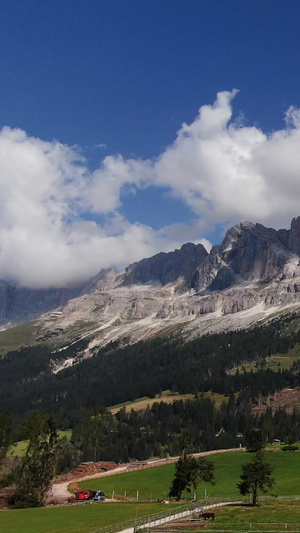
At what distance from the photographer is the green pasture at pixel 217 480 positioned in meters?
91.3

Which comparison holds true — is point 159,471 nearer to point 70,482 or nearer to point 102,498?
point 70,482

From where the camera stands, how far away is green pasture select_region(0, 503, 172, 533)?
5631cm

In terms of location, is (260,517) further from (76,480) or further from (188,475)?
(76,480)

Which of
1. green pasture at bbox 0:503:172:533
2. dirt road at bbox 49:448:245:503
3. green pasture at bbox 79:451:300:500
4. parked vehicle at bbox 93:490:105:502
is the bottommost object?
dirt road at bbox 49:448:245:503

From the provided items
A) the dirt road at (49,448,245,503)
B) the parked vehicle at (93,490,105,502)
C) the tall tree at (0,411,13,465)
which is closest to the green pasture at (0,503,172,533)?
the parked vehicle at (93,490,105,502)

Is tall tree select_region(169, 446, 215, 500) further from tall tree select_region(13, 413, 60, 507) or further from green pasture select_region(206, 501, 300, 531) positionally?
tall tree select_region(13, 413, 60, 507)

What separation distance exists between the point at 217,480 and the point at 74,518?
47.1m

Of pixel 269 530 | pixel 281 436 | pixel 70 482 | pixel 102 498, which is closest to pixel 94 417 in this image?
pixel 70 482

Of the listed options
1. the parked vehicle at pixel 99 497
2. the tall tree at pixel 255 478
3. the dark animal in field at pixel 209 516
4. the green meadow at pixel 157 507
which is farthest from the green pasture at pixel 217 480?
the dark animal in field at pixel 209 516

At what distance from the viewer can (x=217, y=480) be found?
10381cm

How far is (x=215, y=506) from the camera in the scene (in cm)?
7081

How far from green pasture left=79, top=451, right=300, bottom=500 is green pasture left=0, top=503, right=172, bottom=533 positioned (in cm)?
1793

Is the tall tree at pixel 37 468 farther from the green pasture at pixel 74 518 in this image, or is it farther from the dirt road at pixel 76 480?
the green pasture at pixel 74 518

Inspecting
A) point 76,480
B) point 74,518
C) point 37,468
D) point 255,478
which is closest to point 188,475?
point 255,478
